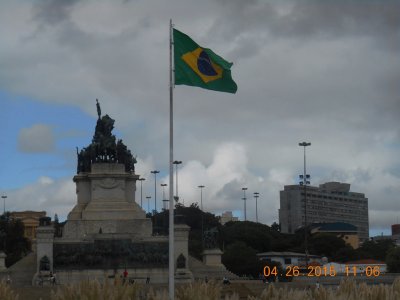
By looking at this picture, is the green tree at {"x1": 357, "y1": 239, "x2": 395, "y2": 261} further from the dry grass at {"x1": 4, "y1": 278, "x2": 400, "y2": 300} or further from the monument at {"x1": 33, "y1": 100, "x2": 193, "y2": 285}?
the dry grass at {"x1": 4, "y1": 278, "x2": 400, "y2": 300}

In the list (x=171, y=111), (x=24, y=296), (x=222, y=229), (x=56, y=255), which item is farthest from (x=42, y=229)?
(x=222, y=229)

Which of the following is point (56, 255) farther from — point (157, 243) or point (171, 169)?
point (171, 169)

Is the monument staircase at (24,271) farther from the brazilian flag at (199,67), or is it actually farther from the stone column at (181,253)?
the brazilian flag at (199,67)

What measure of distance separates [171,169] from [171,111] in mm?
1783

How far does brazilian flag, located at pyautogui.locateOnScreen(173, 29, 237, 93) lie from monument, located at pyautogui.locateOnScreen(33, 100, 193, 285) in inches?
1457

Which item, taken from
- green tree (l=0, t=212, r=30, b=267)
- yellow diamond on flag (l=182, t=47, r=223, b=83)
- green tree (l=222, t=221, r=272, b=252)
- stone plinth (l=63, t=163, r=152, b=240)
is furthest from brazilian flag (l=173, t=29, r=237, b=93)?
green tree (l=222, t=221, r=272, b=252)

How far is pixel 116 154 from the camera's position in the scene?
72.6 m

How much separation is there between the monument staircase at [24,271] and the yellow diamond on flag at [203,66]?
4192cm

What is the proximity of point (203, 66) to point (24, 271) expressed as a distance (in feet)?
147

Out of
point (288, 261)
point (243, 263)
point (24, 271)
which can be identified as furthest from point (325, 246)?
point (24, 271)

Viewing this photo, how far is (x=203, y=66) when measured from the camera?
25.6 m

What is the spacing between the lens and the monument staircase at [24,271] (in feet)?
212

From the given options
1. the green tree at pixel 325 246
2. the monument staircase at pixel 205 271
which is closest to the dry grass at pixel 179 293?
the monument staircase at pixel 205 271

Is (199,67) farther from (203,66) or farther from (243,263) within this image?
(243,263)
